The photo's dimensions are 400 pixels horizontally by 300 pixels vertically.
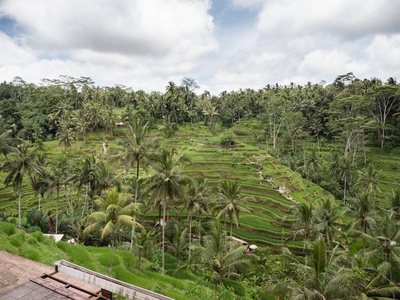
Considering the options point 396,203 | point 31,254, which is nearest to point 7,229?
point 31,254

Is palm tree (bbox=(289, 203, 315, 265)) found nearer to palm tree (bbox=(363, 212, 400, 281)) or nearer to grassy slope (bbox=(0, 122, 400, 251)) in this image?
grassy slope (bbox=(0, 122, 400, 251))

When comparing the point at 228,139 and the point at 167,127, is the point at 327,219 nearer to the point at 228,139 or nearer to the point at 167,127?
the point at 228,139

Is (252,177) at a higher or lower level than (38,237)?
higher

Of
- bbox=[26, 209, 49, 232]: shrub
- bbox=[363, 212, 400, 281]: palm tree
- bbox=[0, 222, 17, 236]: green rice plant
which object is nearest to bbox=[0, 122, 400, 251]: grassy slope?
bbox=[26, 209, 49, 232]: shrub

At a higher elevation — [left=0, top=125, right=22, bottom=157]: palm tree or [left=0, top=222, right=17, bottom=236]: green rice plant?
[left=0, top=125, right=22, bottom=157]: palm tree

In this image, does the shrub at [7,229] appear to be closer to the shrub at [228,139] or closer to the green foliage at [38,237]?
the green foliage at [38,237]

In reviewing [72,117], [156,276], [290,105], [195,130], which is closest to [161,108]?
[195,130]

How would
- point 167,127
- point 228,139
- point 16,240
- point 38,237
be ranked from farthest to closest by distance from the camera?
point 167,127, point 228,139, point 38,237, point 16,240

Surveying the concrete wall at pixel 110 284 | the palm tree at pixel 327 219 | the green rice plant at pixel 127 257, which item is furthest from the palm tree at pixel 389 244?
the green rice plant at pixel 127 257

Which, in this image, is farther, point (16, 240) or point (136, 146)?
point (136, 146)
